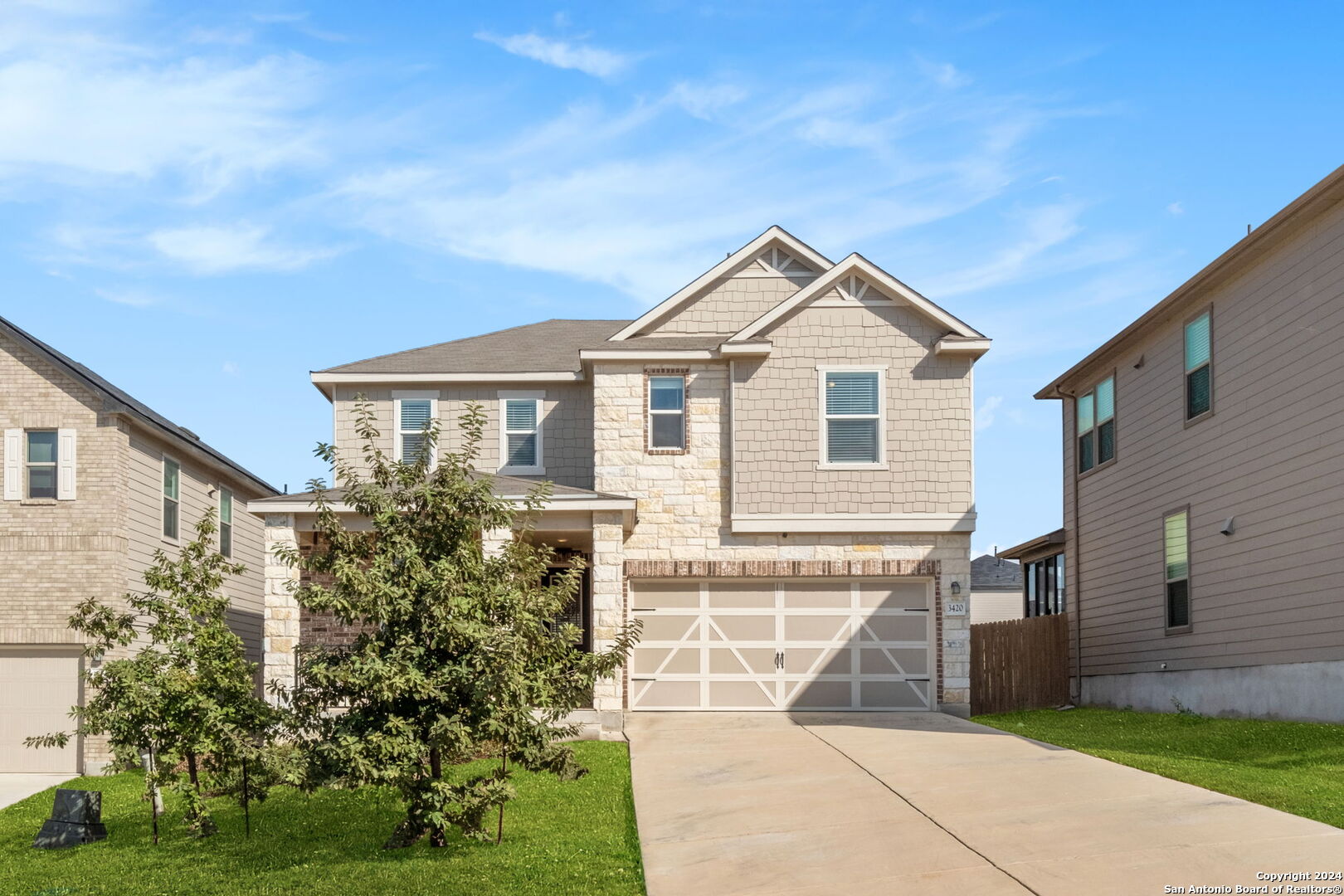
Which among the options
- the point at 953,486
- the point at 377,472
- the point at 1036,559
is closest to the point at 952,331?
the point at 953,486

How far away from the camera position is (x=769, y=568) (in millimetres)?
22094

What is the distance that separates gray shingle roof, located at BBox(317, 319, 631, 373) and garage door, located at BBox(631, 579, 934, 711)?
483cm

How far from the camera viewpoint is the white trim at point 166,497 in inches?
942

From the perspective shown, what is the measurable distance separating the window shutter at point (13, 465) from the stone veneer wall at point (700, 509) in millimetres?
9174

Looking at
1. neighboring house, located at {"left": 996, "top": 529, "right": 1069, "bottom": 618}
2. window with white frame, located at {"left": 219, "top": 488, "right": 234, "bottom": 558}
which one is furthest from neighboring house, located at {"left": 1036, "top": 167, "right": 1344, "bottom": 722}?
window with white frame, located at {"left": 219, "top": 488, "right": 234, "bottom": 558}

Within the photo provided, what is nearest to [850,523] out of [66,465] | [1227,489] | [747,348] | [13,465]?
[747,348]

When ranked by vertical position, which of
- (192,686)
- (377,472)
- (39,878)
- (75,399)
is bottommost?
(39,878)

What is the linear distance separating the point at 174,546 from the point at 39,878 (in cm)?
1315

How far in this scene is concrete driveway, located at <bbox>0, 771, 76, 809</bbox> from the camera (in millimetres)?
18922

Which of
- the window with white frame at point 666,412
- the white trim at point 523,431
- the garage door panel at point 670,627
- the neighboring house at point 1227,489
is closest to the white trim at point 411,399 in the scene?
the white trim at point 523,431

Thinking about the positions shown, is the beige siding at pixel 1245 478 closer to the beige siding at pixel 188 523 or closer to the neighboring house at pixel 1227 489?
the neighboring house at pixel 1227 489

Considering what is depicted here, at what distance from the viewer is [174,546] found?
24531 millimetres

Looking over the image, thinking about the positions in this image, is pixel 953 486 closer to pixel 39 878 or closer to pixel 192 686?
pixel 192 686

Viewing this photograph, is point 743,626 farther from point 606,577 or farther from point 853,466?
point 606,577
